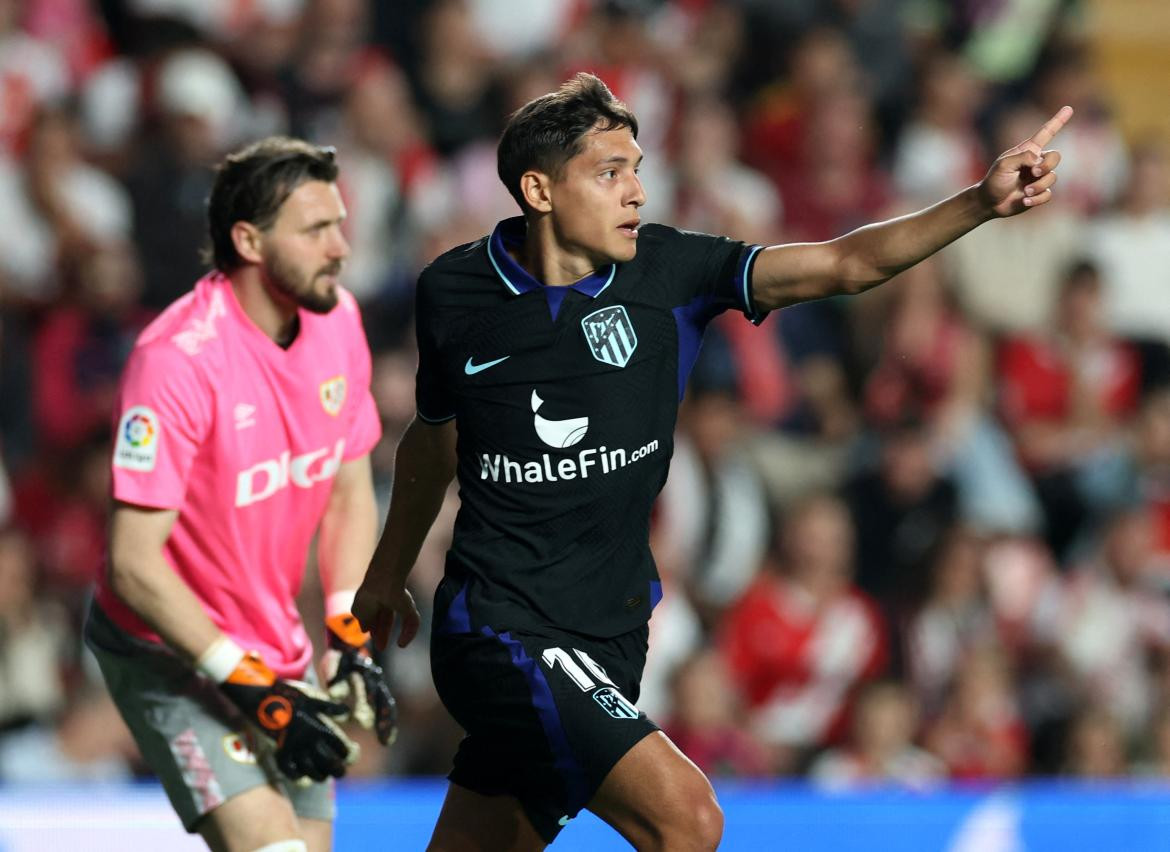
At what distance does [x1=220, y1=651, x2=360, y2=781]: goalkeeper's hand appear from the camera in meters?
5.26

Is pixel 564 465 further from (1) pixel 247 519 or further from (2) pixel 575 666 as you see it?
(1) pixel 247 519

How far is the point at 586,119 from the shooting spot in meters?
4.83

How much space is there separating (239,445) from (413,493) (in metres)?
0.56

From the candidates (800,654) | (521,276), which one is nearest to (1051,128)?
(521,276)

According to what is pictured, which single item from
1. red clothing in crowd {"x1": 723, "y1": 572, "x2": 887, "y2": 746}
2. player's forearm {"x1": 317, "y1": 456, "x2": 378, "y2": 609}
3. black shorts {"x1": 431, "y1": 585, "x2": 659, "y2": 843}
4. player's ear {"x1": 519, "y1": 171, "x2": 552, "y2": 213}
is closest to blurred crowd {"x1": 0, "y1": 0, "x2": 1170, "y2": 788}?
red clothing in crowd {"x1": 723, "y1": 572, "x2": 887, "y2": 746}

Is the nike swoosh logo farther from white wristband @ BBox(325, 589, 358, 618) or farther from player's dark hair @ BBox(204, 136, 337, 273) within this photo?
white wristband @ BBox(325, 589, 358, 618)

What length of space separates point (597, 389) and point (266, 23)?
695 cm

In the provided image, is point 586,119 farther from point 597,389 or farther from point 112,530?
point 112,530

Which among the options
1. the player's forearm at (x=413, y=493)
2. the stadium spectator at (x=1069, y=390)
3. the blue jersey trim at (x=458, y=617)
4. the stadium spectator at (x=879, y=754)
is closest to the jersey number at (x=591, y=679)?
the blue jersey trim at (x=458, y=617)

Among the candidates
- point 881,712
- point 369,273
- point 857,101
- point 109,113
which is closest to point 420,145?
point 369,273

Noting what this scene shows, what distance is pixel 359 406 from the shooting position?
5.79 meters

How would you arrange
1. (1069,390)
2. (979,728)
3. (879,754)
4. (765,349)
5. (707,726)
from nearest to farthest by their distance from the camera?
(707,726)
(879,754)
(979,728)
(765,349)
(1069,390)

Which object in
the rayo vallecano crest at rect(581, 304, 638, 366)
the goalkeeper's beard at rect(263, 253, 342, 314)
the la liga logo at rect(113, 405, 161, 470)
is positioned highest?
the goalkeeper's beard at rect(263, 253, 342, 314)

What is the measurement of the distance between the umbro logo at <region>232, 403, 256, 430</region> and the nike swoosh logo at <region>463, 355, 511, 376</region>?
2.71ft
